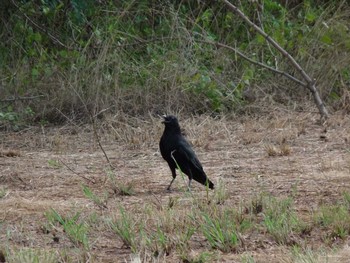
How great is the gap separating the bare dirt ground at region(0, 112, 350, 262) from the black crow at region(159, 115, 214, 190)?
135 mm

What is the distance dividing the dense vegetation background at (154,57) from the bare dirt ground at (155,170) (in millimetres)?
429

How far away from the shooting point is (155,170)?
7836 millimetres

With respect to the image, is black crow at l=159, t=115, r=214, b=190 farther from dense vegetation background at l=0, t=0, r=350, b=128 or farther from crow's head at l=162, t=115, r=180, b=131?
dense vegetation background at l=0, t=0, r=350, b=128

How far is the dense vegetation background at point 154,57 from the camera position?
33.2 ft

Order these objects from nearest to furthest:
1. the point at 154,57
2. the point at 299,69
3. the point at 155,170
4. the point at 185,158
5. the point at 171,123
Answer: the point at 185,158 → the point at 171,123 → the point at 155,170 → the point at 299,69 → the point at 154,57

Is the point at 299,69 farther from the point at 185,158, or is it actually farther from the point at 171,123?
the point at 185,158

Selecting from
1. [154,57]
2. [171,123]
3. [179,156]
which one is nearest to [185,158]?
[179,156]

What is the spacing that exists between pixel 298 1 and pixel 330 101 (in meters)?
2.16

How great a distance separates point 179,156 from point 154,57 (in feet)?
12.1

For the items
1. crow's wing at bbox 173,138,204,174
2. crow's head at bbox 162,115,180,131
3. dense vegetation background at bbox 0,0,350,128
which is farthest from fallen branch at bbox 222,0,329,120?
crow's wing at bbox 173,138,204,174

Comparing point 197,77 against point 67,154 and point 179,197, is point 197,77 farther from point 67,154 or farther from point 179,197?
point 179,197

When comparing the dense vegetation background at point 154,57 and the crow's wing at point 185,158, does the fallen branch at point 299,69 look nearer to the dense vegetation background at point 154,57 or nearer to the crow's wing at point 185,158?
the dense vegetation background at point 154,57

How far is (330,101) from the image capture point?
416 inches

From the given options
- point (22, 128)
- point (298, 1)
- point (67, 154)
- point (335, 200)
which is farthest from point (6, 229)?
point (298, 1)
